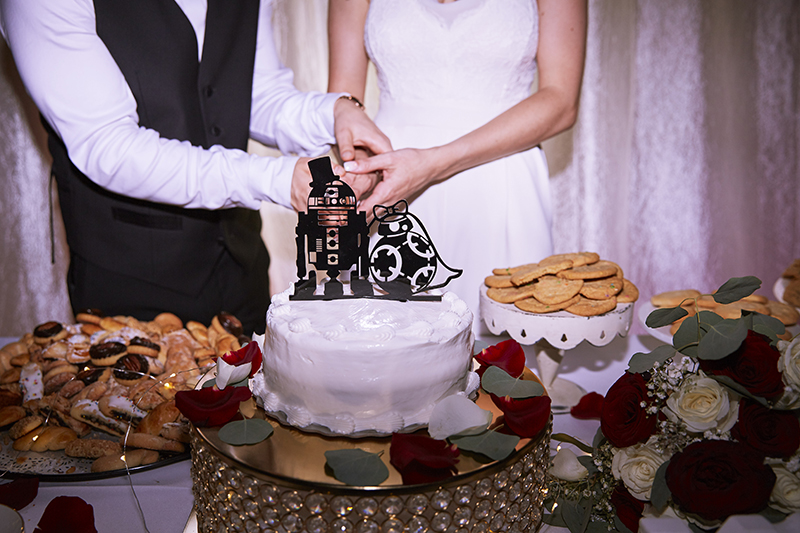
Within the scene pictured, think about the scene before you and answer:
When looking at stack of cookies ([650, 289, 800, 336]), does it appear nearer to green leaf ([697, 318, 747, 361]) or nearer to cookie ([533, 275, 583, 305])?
cookie ([533, 275, 583, 305])

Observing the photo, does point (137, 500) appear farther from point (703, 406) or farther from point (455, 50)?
point (455, 50)

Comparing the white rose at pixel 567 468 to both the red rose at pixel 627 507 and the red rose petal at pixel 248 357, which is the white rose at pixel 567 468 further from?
the red rose petal at pixel 248 357

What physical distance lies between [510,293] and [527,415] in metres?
0.65

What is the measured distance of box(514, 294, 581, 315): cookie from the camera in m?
1.43

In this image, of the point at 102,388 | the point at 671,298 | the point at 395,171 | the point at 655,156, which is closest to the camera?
the point at 102,388

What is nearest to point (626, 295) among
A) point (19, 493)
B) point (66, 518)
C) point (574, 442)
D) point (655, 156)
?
point (574, 442)

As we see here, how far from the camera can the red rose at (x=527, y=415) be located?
90 cm

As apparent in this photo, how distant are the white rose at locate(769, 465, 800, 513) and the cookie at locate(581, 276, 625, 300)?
65 centimetres

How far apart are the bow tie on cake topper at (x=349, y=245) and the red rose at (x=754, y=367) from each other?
52 cm

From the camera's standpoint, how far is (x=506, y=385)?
1.05 meters

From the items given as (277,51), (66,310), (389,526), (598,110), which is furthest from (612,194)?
(66,310)

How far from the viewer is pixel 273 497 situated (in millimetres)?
800

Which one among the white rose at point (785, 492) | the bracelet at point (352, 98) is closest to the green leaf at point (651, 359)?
the white rose at point (785, 492)

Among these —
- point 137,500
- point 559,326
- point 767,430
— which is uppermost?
point 559,326
